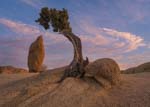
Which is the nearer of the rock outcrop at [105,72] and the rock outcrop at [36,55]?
the rock outcrop at [105,72]

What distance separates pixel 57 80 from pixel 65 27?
354cm

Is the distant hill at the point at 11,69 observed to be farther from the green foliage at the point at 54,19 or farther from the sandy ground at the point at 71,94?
the sandy ground at the point at 71,94

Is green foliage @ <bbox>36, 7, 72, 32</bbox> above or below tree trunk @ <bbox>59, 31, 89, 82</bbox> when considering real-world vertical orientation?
above

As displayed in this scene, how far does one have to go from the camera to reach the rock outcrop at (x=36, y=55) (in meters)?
22.6

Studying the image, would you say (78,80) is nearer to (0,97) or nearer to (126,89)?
(126,89)

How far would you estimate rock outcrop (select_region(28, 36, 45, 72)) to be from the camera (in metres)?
22.6

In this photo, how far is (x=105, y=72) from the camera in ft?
32.4

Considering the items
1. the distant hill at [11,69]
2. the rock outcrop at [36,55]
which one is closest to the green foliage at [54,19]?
the rock outcrop at [36,55]

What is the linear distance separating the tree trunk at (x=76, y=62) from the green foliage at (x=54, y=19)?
6.19 feet

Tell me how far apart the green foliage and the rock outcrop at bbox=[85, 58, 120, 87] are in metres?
3.31

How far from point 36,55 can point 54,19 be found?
9.63m

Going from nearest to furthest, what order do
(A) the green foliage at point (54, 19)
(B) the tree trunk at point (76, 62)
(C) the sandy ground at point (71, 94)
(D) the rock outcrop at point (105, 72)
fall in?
1. (C) the sandy ground at point (71, 94)
2. (D) the rock outcrop at point (105, 72)
3. (B) the tree trunk at point (76, 62)
4. (A) the green foliage at point (54, 19)

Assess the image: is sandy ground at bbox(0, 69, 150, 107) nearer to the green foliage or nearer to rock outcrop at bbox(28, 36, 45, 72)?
the green foliage

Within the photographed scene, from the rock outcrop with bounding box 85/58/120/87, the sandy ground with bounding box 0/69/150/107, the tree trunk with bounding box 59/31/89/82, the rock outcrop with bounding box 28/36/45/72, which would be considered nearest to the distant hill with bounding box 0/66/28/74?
the rock outcrop with bounding box 28/36/45/72
